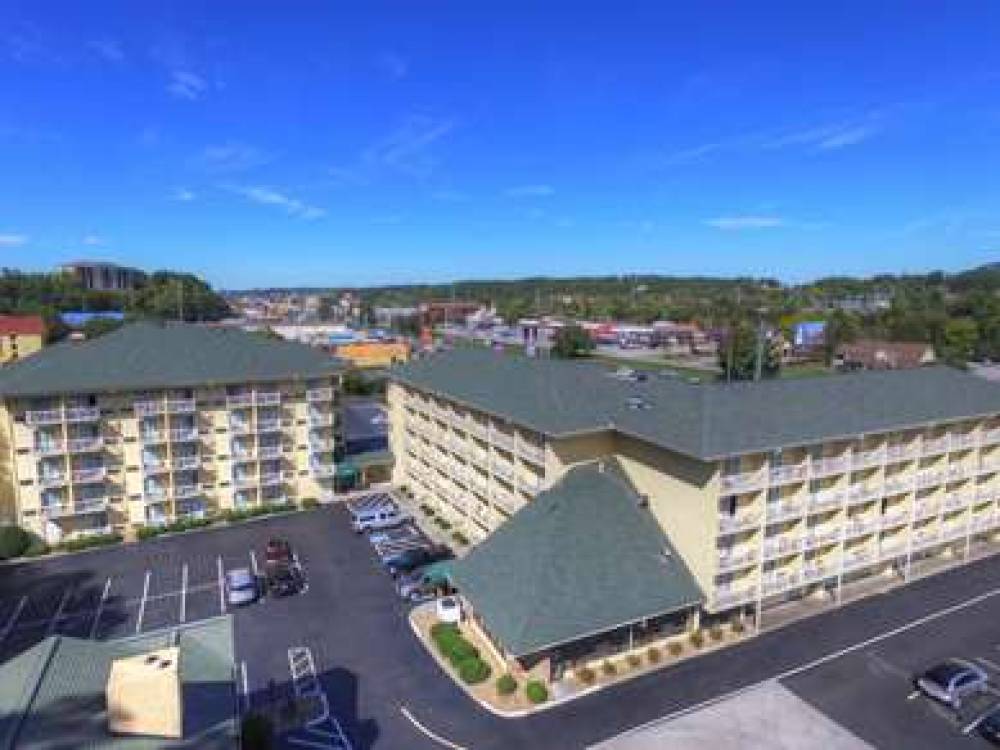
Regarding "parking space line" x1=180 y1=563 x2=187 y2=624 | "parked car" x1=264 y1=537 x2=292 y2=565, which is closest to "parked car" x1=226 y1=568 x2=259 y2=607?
"parking space line" x1=180 y1=563 x2=187 y2=624

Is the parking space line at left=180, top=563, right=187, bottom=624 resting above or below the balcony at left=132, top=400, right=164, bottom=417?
below

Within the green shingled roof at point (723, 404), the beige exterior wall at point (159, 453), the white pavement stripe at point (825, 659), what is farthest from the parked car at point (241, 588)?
the white pavement stripe at point (825, 659)

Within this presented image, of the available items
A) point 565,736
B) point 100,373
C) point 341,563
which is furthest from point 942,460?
point 100,373

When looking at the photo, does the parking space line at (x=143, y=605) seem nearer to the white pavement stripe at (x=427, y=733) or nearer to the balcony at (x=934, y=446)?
the white pavement stripe at (x=427, y=733)

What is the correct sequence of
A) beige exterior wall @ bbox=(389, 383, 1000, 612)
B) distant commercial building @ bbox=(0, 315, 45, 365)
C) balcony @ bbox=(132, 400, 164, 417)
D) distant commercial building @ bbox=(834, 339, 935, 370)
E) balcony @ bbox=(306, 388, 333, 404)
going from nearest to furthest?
beige exterior wall @ bbox=(389, 383, 1000, 612), balcony @ bbox=(132, 400, 164, 417), balcony @ bbox=(306, 388, 333, 404), distant commercial building @ bbox=(0, 315, 45, 365), distant commercial building @ bbox=(834, 339, 935, 370)

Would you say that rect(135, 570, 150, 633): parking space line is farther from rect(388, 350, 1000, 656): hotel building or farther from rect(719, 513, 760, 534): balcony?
rect(719, 513, 760, 534): balcony

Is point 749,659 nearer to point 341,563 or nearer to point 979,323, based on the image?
point 341,563
